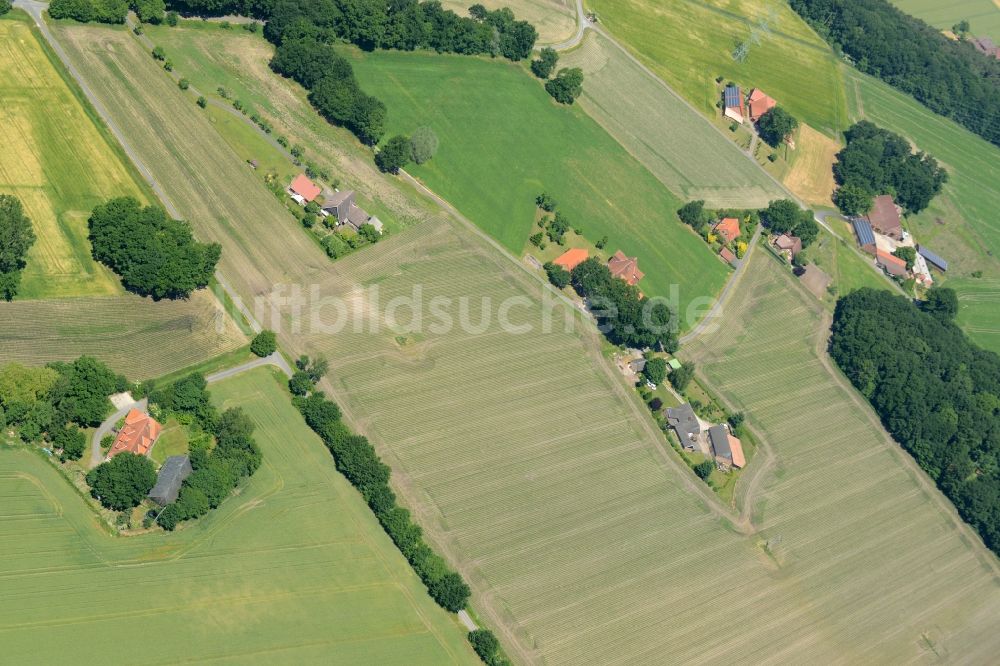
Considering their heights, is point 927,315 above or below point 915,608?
above

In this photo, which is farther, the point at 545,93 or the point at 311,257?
the point at 545,93

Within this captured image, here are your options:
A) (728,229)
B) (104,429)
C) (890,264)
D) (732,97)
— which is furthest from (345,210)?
(890,264)

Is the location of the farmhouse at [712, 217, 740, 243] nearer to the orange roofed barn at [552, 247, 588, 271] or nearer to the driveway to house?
the orange roofed barn at [552, 247, 588, 271]

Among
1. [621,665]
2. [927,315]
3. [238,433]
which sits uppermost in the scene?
[927,315]

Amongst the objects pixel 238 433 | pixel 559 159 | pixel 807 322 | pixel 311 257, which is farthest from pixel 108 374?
pixel 807 322

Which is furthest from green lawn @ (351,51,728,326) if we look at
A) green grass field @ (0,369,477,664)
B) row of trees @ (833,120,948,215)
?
green grass field @ (0,369,477,664)

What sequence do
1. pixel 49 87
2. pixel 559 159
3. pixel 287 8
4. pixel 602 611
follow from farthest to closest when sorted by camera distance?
pixel 559 159, pixel 287 8, pixel 49 87, pixel 602 611

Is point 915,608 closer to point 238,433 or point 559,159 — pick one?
point 559,159

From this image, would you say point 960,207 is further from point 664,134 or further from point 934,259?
point 664,134
